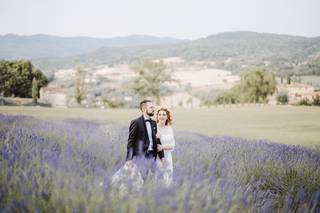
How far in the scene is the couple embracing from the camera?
11.4 ft

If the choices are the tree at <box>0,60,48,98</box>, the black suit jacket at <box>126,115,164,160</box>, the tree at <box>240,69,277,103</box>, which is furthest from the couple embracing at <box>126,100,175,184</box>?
the tree at <box>240,69,277,103</box>

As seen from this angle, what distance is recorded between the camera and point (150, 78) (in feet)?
133

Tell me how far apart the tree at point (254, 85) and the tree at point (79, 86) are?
11.5 meters

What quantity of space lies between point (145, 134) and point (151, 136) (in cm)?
11

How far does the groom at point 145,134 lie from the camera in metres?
3.48

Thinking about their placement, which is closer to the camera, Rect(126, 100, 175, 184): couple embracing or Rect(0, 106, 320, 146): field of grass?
Rect(126, 100, 175, 184): couple embracing

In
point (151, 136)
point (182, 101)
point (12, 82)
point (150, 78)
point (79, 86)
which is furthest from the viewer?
point (150, 78)

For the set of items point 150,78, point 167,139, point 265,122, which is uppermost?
point 150,78

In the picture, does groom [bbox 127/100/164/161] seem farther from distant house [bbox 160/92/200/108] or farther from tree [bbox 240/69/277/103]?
distant house [bbox 160/92/200/108]

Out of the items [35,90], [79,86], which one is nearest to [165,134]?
[35,90]

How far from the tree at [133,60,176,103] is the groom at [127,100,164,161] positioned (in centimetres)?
3498

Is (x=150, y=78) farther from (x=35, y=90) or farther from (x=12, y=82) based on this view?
(x=12, y=82)

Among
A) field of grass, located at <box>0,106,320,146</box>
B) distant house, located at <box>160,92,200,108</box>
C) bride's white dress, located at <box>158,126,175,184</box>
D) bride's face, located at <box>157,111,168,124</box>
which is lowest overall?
distant house, located at <box>160,92,200,108</box>

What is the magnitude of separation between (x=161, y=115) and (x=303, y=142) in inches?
249
